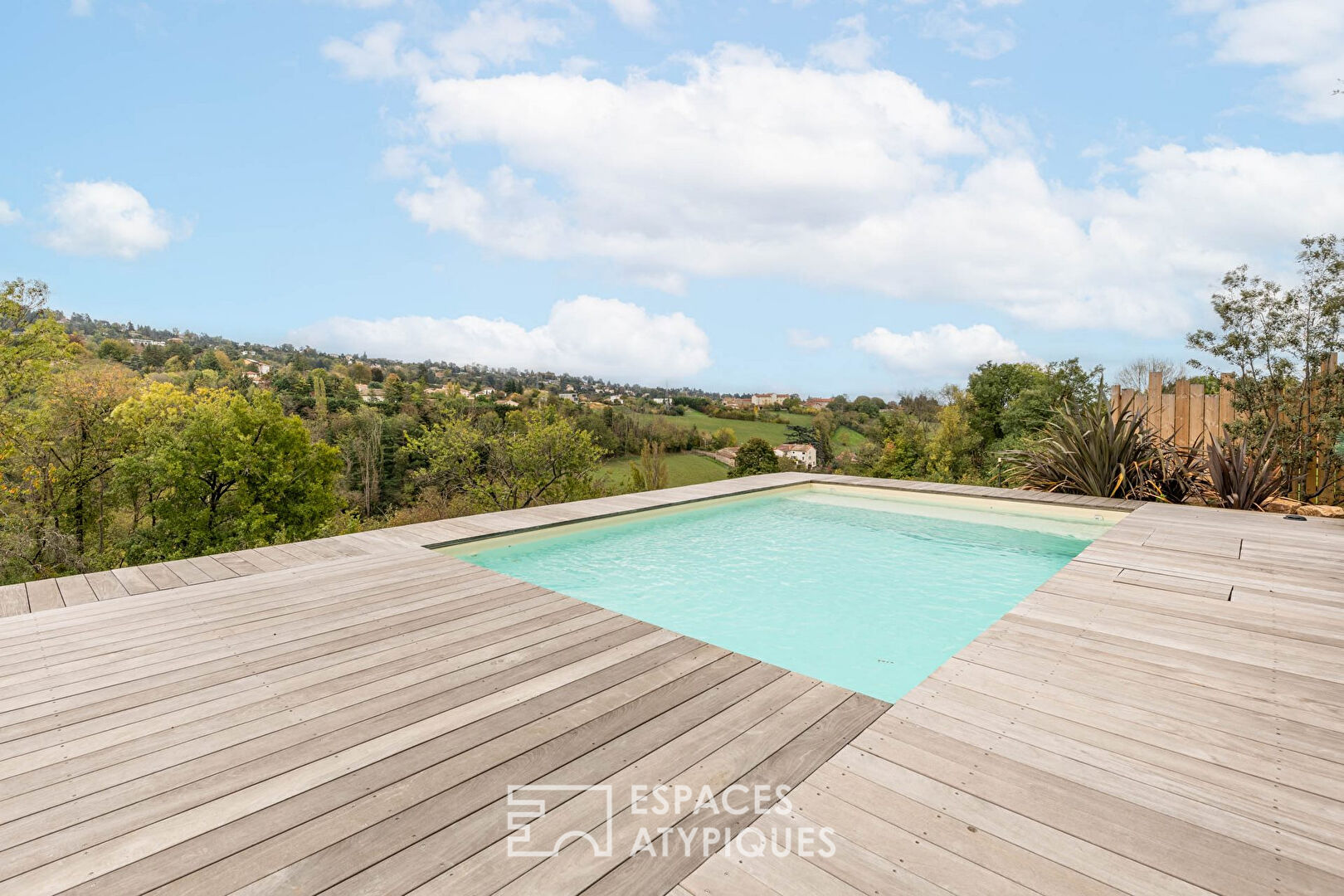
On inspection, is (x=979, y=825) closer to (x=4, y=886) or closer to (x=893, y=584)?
(x=4, y=886)

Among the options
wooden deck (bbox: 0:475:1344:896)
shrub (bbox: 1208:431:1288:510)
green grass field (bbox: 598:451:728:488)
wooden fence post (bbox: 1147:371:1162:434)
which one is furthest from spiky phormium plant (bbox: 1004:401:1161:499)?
green grass field (bbox: 598:451:728:488)

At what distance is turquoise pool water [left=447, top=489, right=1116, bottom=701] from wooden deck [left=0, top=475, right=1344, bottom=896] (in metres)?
Result: 0.77

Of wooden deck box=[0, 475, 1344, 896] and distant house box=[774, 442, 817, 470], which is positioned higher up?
wooden deck box=[0, 475, 1344, 896]

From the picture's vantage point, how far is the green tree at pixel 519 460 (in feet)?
31.5

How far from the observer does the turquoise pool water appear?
3.19 meters

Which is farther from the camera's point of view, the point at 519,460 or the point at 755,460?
the point at 755,460

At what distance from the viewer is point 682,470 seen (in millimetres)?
15859

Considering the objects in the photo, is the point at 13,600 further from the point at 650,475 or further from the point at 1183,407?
the point at 1183,407

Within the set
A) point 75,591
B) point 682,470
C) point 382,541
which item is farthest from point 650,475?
point 75,591

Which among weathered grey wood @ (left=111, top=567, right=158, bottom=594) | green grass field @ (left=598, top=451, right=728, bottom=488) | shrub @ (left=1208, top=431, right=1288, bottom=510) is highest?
shrub @ (left=1208, top=431, right=1288, bottom=510)

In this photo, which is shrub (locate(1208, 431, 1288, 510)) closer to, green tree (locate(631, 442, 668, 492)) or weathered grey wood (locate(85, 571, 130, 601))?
green tree (locate(631, 442, 668, 492))

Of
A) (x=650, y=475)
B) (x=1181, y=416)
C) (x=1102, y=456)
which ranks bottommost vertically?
(x=650, y=475)

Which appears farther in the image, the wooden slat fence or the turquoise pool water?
the wooden slat fence

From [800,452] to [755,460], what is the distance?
167 centimetres
